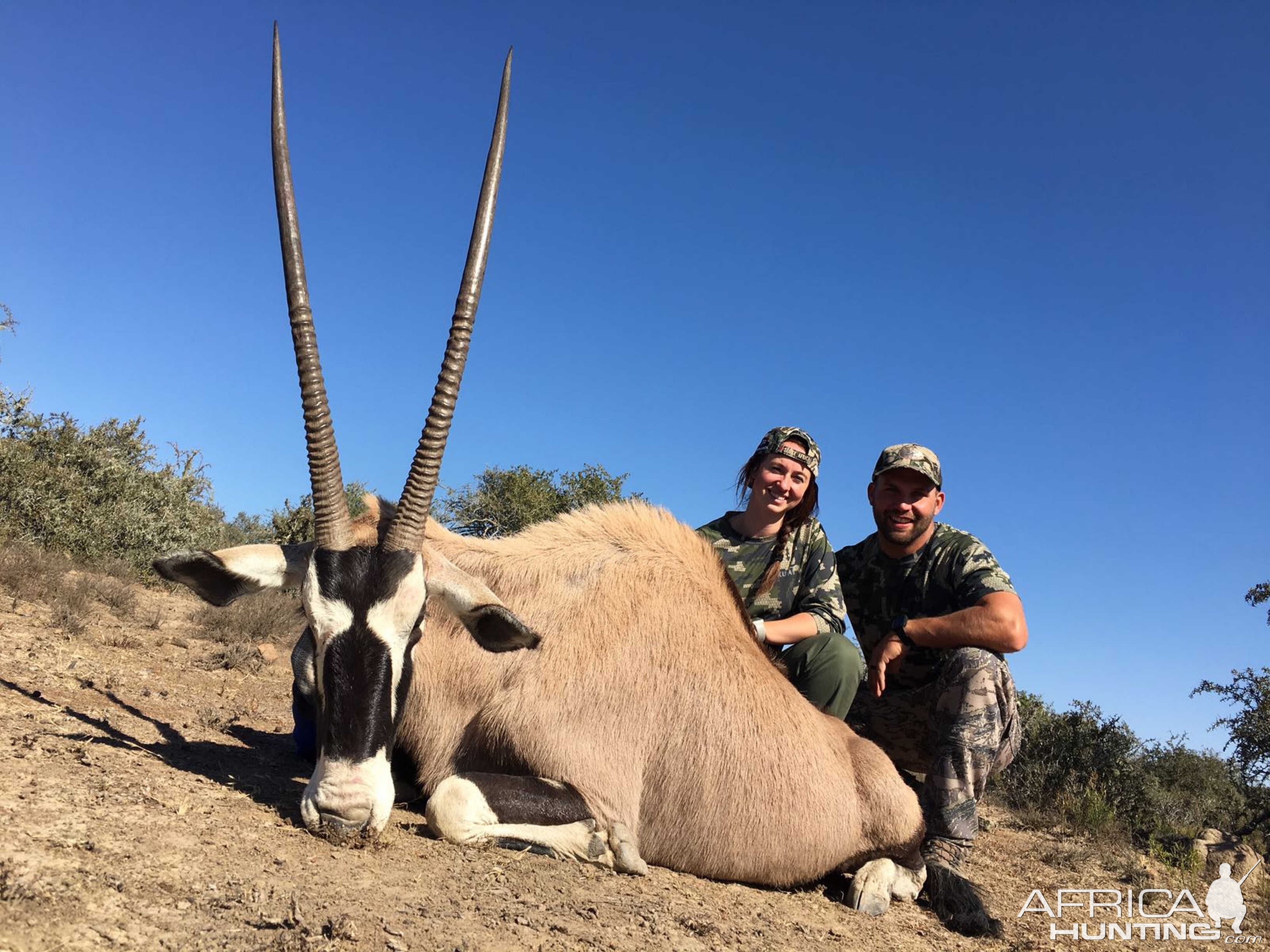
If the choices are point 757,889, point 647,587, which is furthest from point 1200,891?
point 647,587

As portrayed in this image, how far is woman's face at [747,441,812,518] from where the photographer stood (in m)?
5.59

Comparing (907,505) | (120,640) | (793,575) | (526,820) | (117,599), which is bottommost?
(120,640)

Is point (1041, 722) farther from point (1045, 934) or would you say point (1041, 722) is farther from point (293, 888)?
point (293, 888)

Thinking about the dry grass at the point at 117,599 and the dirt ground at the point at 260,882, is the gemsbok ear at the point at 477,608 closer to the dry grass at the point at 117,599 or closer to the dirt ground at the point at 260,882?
the dirt ground at the point at 260,882

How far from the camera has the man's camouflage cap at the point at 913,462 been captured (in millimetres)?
5719

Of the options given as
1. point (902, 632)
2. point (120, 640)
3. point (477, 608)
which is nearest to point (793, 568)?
point (902, 632)

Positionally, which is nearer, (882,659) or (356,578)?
(356,578)

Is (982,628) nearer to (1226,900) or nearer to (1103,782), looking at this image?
(1226,900)

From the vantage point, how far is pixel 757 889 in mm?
4324

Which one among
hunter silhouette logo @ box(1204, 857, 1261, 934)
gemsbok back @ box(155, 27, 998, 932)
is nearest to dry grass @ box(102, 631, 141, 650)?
gemsbok back @ box(155, 27, 998, 932)

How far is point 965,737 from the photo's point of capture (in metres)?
4.95

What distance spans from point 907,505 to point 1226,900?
4495 mm

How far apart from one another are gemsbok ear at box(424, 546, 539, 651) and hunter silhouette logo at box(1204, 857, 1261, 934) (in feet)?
17.3

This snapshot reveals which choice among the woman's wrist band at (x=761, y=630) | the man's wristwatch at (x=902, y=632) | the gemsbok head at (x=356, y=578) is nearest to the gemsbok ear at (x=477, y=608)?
the gemsbok head at (x=356, y=578)
